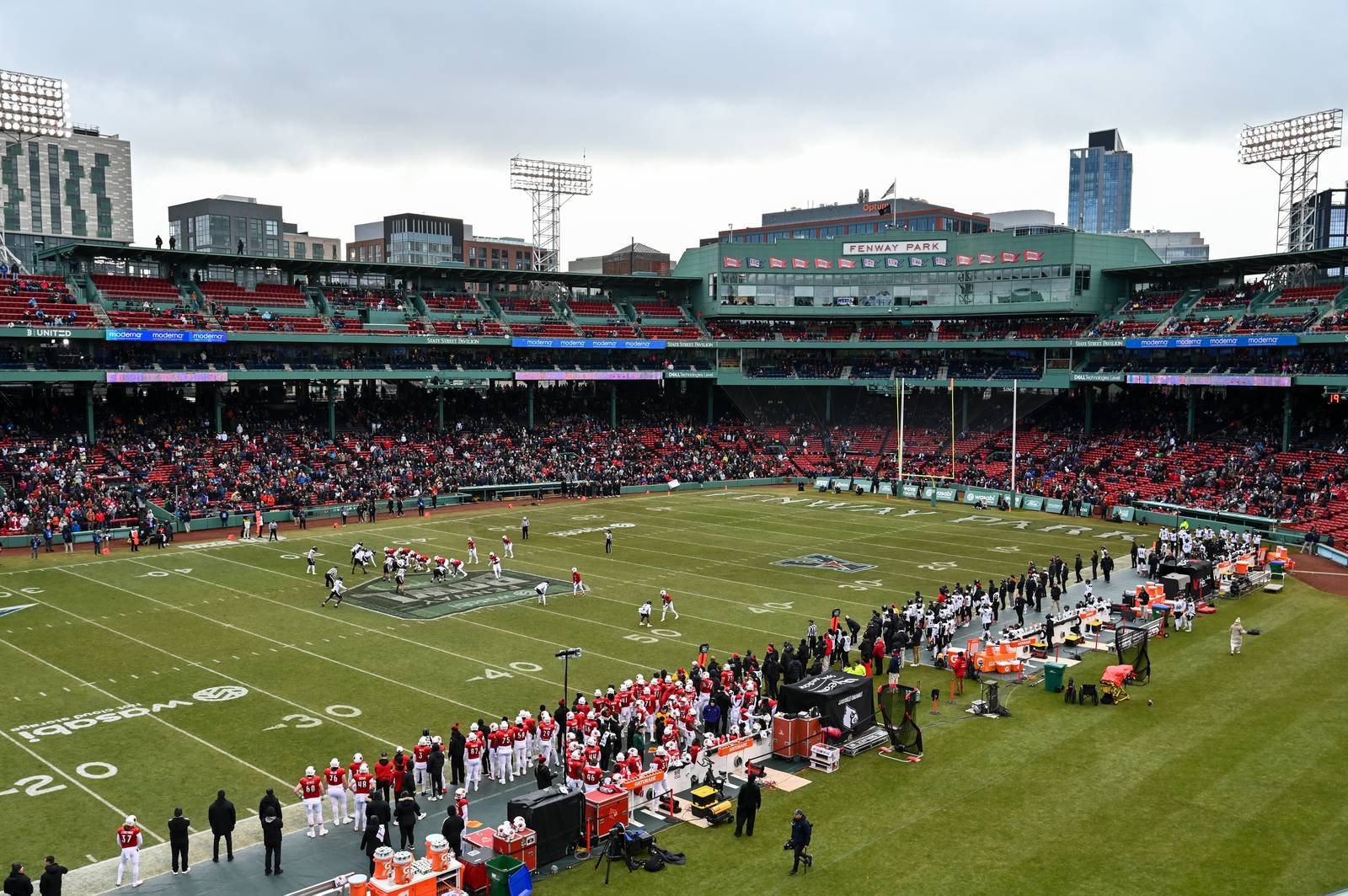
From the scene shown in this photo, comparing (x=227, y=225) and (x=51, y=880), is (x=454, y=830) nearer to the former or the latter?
(x=51, y=880)

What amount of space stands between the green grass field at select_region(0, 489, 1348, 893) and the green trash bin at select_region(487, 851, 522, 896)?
40.8 inches

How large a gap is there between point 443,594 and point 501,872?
1887cm

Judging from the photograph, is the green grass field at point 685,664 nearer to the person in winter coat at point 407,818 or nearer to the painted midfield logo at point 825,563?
the painted midfield logo at point 825,563

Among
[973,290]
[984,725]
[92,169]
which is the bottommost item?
[984,725]

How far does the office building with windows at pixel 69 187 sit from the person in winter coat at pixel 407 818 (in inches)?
4956

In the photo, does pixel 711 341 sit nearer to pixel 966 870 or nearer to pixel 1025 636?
pixel 1025 636

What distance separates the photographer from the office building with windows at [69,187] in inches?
4847

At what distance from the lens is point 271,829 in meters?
13.9

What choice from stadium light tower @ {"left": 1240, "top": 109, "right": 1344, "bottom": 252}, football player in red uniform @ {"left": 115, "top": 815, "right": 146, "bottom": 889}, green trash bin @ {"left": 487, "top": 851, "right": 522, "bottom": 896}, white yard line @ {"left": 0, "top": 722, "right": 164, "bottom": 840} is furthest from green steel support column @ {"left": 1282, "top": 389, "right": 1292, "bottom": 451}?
football player in red uniform @ {"left": 115, "top": 815, "right": 146, "bottom": 889}

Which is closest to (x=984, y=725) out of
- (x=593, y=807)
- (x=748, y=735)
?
(x=748, y=735)

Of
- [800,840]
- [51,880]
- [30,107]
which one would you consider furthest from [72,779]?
[30,107]

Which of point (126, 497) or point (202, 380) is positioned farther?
point (202, 380)

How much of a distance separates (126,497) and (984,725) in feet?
120

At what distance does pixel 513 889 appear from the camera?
43.0ft
